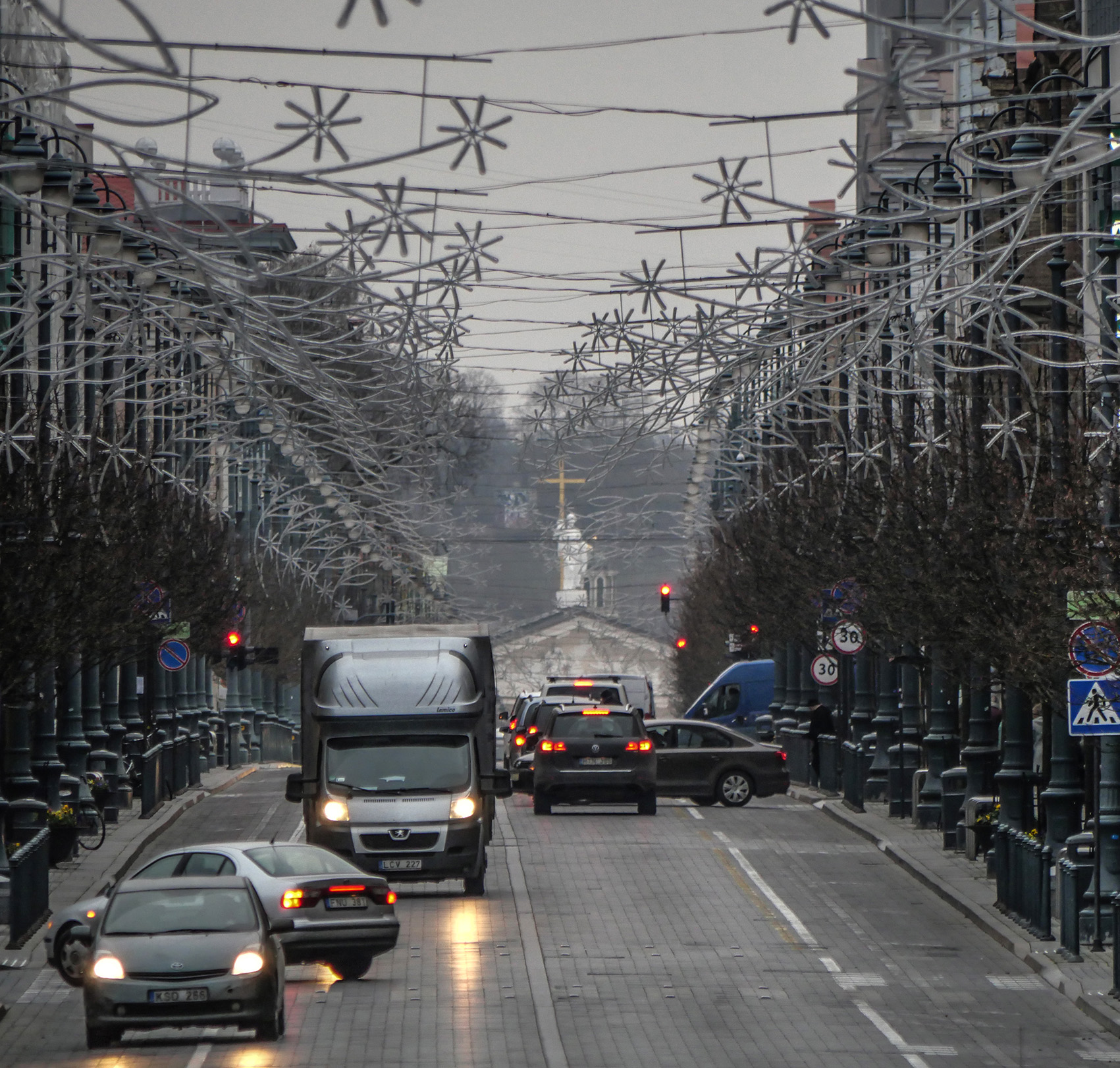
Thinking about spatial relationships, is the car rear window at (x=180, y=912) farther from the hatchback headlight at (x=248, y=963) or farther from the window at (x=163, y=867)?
the window at (x=163, y=867)

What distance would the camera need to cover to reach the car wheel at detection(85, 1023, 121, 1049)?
1825 centimetres

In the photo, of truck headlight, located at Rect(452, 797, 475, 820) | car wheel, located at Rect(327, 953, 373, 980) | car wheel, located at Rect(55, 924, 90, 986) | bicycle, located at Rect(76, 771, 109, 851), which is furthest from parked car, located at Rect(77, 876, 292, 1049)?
bicycle, located at Rect(76, 771, 109, 851)

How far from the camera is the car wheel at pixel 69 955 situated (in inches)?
830

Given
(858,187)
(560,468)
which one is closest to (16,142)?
(560,468)

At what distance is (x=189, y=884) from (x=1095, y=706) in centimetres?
843

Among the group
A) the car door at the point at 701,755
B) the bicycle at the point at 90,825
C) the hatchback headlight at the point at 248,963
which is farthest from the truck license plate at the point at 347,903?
the car door at the point at 701,755

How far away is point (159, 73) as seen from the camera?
954 cm

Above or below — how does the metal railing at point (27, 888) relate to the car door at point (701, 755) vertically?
below

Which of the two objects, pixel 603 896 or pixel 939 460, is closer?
pixel 603 896

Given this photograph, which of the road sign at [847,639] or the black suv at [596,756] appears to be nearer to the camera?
the black suv at [596,756]

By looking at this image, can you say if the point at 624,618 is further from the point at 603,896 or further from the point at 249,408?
the point at 603,896

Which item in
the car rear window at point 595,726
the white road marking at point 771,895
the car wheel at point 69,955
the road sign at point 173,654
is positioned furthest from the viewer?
the road sign at point 173,654

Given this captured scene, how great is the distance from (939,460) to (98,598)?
36.4 ft

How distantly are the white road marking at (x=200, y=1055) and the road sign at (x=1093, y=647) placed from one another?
8.24 metres
